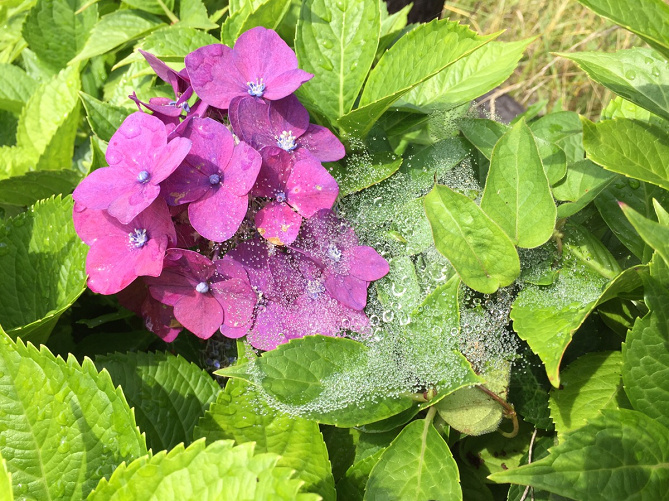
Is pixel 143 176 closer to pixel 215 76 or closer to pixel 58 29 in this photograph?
pixel 215 76

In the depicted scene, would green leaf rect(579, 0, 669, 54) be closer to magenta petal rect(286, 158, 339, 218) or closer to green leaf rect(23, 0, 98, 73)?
magenta petal rect(286, 158, 339, 218)

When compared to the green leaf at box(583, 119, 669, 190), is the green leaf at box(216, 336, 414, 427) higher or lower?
lower

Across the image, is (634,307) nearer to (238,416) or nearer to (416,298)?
(416,298)

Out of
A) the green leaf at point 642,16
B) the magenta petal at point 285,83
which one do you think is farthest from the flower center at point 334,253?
the green leaf at point 642,16

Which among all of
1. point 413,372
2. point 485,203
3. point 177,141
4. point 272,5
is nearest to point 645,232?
point 485,203

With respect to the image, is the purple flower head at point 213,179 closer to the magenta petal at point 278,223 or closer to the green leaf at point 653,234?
the magenta petal at point 278,223

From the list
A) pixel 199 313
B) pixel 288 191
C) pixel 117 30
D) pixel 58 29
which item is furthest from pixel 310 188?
A: pixel 58 29

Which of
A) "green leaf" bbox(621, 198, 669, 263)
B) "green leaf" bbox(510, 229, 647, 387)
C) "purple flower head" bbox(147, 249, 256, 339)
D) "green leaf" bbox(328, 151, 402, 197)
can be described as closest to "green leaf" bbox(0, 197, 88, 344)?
"purple flower head" bbox(147, 249, 256, 339)
